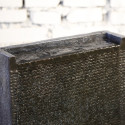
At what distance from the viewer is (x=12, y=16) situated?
1.18 metres

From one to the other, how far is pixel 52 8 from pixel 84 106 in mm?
449

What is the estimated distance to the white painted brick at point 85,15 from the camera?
49.1 inches

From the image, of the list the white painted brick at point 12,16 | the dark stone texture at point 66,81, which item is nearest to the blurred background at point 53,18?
the white painted brick at point 12,16

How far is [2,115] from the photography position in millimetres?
953

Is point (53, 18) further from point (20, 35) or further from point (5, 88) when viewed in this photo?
point (5, 88)

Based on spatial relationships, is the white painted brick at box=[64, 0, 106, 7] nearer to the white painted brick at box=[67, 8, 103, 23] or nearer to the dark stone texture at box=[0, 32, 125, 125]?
the white painted brick at box=[67, 8, 103, 23]

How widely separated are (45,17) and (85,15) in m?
0.17

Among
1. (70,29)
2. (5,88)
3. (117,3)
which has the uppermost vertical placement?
(117,3)

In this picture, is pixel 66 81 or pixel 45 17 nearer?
A: pixel 66 81

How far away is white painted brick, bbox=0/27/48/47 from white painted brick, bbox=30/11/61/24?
0.03 metres

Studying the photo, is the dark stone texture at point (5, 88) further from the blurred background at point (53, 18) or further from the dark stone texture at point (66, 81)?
the blurred background at point (53, 18)

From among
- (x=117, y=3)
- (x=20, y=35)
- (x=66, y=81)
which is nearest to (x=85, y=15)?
(x=117, y=3)

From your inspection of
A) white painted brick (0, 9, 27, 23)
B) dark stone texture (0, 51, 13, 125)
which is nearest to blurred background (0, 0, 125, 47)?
white painted brick (0, 9, 27, 23)

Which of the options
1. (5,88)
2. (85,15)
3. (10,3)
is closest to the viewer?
(5,88)
